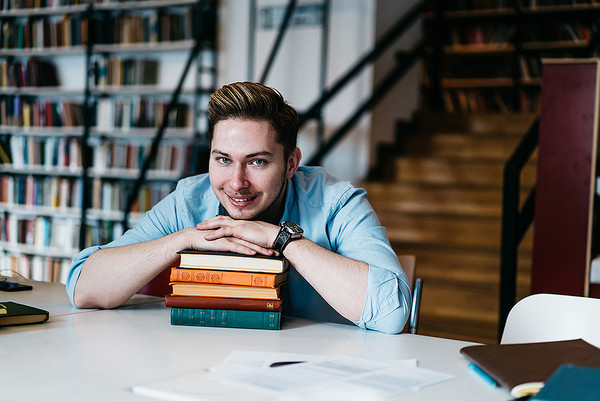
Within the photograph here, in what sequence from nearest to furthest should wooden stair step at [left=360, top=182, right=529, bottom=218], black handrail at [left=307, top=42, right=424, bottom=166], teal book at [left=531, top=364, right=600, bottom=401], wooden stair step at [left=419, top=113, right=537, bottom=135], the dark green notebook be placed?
teal book at [left=531, top=364, right=600, bottom=401]
the dark green notebook
wooden stair step at [left=360, top=182, right=529, bottom=218]
black handrail at [left=307, top=42, right=424, bottom=166]
wooden stair step at [left=419, top=113, right=537, bottom=135]

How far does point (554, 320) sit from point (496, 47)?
5.06 metres

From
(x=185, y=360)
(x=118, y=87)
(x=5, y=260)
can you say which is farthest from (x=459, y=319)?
(x=5, y=260)

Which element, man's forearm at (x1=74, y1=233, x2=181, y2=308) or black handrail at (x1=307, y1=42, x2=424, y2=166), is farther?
black handrail at (x1=307, y1=42, x2=424, y2=166)

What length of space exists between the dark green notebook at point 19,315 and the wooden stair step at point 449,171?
3697mm

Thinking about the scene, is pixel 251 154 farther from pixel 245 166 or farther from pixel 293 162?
pixel 293 162

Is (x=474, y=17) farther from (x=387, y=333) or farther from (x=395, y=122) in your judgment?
(x=387, y=333)

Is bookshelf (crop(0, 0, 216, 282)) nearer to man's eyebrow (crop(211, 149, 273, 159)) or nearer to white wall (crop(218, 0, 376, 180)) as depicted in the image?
white wall (crop(218, 0, 376, 180))

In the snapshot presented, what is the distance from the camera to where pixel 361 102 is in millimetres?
5031

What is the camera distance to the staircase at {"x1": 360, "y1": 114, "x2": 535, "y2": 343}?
3.71 metres

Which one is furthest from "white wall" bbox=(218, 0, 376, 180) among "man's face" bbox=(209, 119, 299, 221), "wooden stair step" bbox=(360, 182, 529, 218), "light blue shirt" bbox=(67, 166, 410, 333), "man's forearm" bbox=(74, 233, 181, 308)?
"man's forearm" bbox=(74, 233, 181, 308)

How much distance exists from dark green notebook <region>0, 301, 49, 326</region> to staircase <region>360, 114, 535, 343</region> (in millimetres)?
2322

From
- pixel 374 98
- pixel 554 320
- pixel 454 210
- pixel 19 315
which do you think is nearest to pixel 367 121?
pixel 374 98

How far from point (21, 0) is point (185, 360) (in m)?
5.39

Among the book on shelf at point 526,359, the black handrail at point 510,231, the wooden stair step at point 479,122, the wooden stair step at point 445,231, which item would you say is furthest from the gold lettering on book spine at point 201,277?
the wooden stair step at point 479,122
